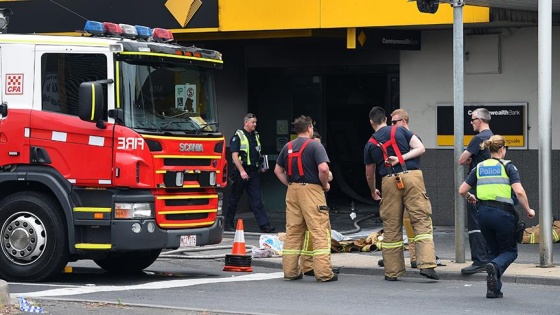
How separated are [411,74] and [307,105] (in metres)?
3.24

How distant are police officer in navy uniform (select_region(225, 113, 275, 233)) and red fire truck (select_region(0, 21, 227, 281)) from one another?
18.2ft

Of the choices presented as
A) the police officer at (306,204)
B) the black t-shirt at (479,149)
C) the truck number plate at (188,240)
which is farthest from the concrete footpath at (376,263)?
the truck number plate at (188,240)

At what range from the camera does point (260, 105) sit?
22969 mm

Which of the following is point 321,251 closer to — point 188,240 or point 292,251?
point 292,251

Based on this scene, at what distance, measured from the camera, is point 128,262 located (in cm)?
1491

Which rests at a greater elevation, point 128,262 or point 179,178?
point 179,178

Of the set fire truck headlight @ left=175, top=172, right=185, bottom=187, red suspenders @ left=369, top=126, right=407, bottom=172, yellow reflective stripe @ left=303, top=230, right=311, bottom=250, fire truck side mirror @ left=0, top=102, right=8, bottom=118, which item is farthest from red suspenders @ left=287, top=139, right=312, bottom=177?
fire truck side mirror @ left=0, top=102, right=8, bottom=118

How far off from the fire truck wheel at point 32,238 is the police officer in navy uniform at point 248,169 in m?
6.20

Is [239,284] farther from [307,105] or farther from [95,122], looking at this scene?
[307,105]

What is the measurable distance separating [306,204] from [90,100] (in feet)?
9.22

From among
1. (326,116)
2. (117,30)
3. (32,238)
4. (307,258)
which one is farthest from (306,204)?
(326,116)

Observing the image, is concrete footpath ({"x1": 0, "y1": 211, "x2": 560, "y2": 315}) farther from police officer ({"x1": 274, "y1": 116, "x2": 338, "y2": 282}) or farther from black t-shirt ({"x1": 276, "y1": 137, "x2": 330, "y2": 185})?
black t-shirt ({"x1": 276, "y1": 137, "x2": 330, "y2": 185})

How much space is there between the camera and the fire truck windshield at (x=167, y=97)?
13.3m

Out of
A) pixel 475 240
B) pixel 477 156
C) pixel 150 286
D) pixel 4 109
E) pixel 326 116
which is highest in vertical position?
pixel 326 116
